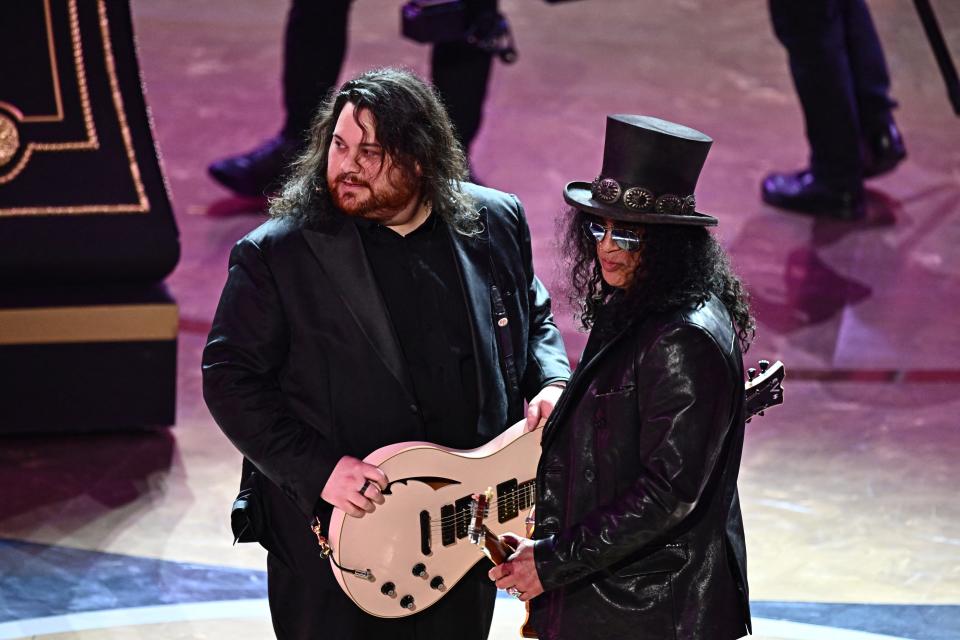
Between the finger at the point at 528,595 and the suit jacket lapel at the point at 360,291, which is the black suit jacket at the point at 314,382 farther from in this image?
the finger at the point at 528,595

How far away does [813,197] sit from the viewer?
7930mm

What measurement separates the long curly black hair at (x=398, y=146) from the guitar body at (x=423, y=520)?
1.75ft

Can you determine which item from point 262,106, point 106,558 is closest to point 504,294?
point 106,558

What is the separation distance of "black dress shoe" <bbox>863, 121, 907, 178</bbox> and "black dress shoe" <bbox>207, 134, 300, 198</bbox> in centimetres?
305

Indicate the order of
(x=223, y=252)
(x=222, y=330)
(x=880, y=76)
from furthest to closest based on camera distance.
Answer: (x=880, y=76) → (x=223, y=252) → (x=222, y=330)

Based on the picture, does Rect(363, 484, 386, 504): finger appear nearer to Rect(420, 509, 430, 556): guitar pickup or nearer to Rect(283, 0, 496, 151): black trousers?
Rect(420, 509, 430, 556): guitar pickup

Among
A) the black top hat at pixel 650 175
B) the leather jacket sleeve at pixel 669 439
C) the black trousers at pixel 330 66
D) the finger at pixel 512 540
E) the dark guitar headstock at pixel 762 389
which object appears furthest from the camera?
the black trousers at pixel 330 66

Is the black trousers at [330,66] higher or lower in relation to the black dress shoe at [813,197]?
higher

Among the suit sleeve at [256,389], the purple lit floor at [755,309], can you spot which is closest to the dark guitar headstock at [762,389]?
the suit sleeve at [256,389]

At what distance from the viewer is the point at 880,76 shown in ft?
25.7

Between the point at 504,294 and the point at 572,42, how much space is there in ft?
22.8

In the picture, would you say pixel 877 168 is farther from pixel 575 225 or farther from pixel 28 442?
pixel 575 225

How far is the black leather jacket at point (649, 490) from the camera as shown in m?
2.75

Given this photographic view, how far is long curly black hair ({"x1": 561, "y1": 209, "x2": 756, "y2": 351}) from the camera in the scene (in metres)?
2.83
